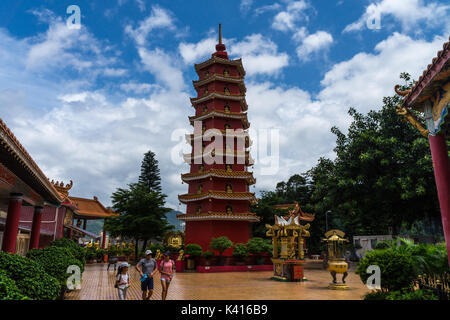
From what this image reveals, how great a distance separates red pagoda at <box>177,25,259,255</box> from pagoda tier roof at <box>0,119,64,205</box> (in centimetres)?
1383

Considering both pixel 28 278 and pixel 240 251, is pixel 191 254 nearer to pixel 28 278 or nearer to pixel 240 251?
pixel 240 251

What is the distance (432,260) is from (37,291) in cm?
873

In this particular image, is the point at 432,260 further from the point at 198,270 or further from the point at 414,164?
the point at 198,270

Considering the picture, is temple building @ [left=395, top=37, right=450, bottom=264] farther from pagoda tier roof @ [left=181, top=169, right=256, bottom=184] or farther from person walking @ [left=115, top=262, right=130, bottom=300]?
pagoda tier roof @ [left=181, top=169, right=256, bottom=184]

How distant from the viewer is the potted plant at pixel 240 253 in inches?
899

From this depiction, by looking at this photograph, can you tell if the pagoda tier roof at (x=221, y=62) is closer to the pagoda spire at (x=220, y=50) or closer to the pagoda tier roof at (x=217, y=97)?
the pagoda spire at (x=220, y=50)

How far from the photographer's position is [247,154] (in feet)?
93.9

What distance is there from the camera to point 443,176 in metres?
7.29

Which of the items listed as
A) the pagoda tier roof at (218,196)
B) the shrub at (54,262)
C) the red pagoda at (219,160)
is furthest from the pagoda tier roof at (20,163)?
the red pagoda at (219,160)

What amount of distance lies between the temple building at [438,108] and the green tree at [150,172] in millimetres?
44891

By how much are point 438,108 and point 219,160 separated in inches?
823

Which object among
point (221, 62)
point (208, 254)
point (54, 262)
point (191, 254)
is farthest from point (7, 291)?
point (221, 62)

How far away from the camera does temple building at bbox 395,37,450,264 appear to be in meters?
6.79

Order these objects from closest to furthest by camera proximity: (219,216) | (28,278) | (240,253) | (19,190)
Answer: (28,278) < (19,190) < (240,253) < (219,216)
